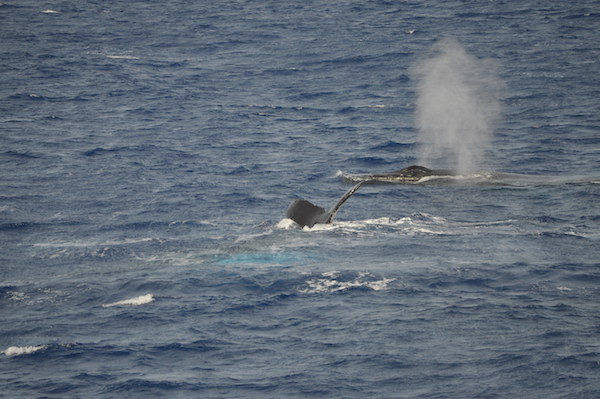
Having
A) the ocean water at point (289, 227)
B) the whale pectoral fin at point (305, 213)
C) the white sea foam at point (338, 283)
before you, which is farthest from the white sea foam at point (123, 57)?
the white sea foam at point (338, 283)

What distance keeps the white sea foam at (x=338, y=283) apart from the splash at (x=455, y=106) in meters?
18.9

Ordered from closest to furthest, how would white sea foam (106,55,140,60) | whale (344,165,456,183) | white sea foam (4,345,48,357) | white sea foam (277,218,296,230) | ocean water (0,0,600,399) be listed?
1. ocean water (0,0,600,399)
2. white sea foam (4,345,48,357)
3. white sea foam (277,218,296,230)
4. whale (344,165,456,183)
5. white sea foam (106,55,140,60)

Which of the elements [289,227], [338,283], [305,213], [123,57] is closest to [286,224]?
[289,227]

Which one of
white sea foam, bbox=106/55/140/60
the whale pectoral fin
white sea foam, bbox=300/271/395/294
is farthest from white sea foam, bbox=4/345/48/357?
white sea foam, bbox=106/55/140/60

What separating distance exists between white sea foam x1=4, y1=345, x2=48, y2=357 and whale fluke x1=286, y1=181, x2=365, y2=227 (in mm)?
16641

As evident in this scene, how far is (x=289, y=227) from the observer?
149 feet

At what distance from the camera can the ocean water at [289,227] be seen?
30.8 m

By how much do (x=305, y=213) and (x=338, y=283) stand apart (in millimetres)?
8938

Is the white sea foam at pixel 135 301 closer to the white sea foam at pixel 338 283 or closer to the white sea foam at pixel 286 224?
the white sea foam at pixel 338 283

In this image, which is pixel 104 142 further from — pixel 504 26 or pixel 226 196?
pixel 504 26

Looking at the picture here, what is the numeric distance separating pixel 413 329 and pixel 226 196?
22070mm

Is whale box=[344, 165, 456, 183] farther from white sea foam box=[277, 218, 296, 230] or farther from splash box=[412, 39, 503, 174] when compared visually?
white sea foam box=[277, 218, 296, 230]

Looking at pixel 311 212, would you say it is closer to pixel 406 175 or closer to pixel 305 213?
pixel 305 213

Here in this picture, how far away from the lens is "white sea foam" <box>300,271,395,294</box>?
37.2m
